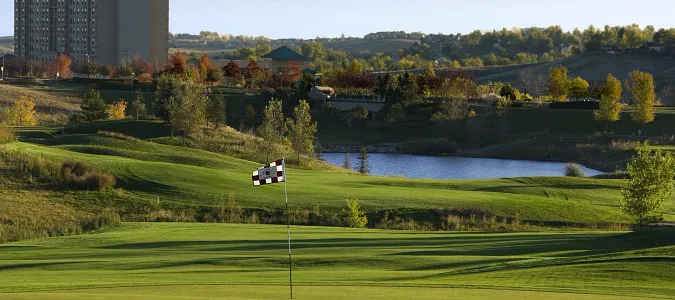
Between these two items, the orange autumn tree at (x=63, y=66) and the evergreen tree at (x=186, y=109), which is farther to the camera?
the orange autumn tree at (x=63, y=66)

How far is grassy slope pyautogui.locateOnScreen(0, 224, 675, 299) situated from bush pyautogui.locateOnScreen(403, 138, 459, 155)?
77.2 metres

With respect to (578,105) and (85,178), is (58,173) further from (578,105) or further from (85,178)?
(578,105)

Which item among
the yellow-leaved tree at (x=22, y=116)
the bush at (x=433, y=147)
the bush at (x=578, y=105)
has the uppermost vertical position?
the bush at (x=578, y=105)

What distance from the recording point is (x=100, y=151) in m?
68.1

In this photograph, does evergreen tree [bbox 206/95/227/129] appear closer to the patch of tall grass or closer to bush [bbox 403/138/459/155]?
the patch of tall grass

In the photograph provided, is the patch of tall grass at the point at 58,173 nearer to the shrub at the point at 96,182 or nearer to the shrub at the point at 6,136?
the shrub at the point at 96,182

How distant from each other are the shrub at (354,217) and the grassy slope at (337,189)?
1783mm

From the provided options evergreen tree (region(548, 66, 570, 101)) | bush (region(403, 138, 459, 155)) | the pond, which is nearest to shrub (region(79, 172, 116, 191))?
the pond

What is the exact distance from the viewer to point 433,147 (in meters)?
118

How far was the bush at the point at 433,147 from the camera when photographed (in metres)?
118

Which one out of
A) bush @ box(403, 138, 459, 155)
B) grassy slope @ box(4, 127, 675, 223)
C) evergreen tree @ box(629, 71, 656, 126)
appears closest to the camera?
grassy slope @ box(4, 127, 675, 223)

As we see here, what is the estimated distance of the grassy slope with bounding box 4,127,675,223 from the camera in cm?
5241

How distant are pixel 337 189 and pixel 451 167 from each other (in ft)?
144

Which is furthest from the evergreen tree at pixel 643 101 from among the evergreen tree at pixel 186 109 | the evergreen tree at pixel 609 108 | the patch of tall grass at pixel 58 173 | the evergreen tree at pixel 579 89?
the patch of tall grass at pixel 58 173
